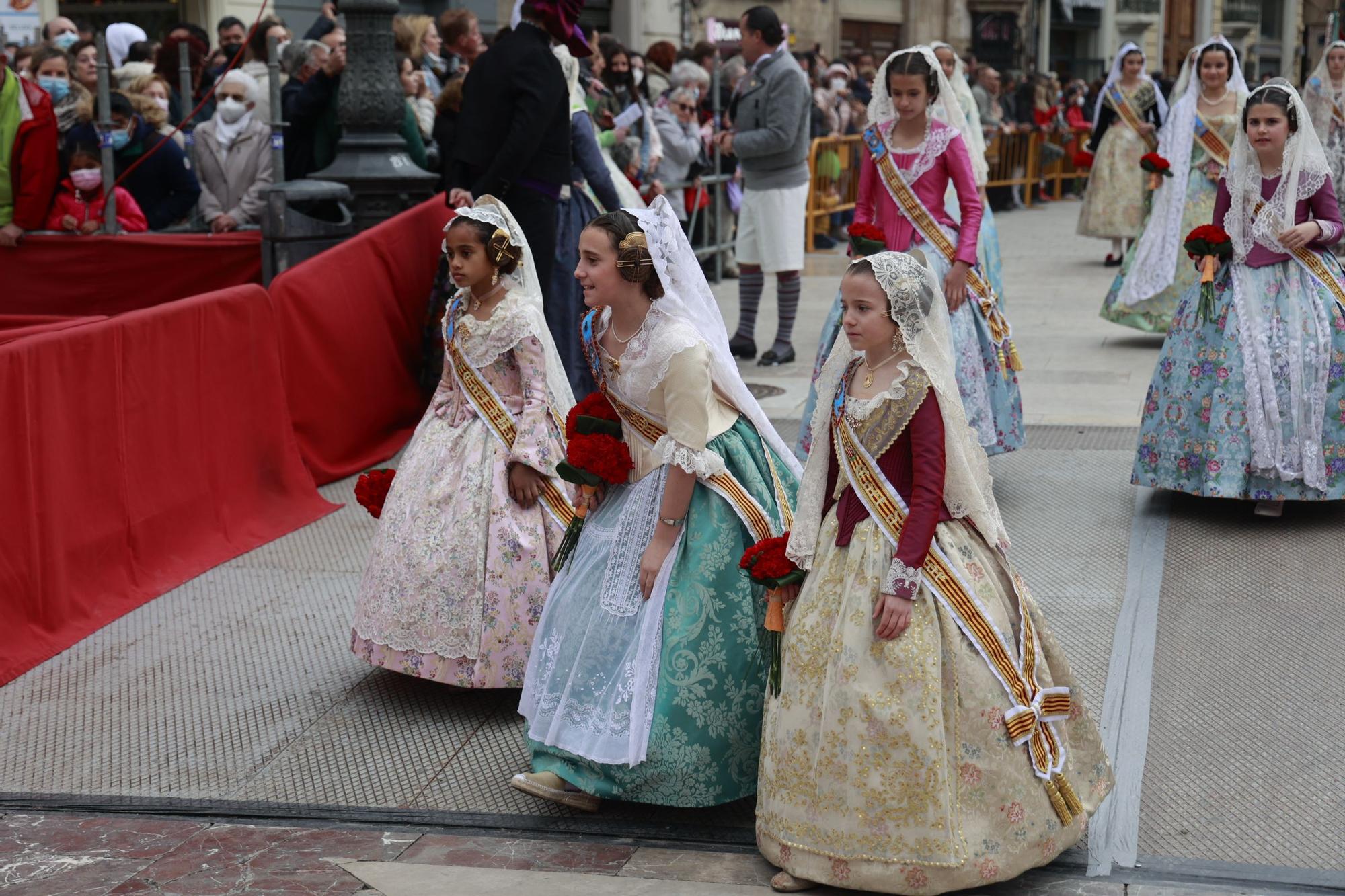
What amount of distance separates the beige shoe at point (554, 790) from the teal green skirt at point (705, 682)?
7 cm

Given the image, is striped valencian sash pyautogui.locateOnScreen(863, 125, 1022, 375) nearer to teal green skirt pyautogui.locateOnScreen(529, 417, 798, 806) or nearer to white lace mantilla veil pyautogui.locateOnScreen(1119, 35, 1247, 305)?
teal green skirt pyautogui.locateOnScreen(529, 417, 798, 806)

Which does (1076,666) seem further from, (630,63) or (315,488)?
(630,63)

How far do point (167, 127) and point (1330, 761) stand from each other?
732 cm

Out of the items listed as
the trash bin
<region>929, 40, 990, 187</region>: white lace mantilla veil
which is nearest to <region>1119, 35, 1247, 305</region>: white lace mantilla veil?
<region>929, 40, 990, 187</region>: white lace mantilla veil

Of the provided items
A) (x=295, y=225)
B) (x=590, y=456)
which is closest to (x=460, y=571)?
(x=590, y=456)

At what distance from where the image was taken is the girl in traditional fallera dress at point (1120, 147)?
12.9m

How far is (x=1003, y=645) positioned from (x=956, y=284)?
326 centimetres

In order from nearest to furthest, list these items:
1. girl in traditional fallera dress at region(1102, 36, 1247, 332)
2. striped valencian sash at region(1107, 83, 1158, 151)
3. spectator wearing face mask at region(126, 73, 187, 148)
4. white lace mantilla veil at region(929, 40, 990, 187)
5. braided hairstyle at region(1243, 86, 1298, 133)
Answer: braided hairstyle at region(1243, 86, 1298, 133), white lace mantilla veil at region(929, 40, 990, 187), spectator wearing face mask at region(126, 73, 187, 148), girl in traditional fallera dress at region(1102, 36, 1247, 332), striped valencian sash at region(1107, 83, 1158, 151)

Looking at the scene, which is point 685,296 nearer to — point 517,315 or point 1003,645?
point 517,315

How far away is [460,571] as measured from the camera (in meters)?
4.91

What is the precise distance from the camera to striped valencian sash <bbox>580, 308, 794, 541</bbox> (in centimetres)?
413

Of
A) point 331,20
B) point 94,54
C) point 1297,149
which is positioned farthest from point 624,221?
point 331,20

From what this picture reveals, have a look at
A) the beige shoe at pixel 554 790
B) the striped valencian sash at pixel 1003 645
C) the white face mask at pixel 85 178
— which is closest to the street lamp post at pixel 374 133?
the white face mask at pixel 85 178

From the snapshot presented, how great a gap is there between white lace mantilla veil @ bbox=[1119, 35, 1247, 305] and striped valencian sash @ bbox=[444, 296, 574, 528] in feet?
20.1
